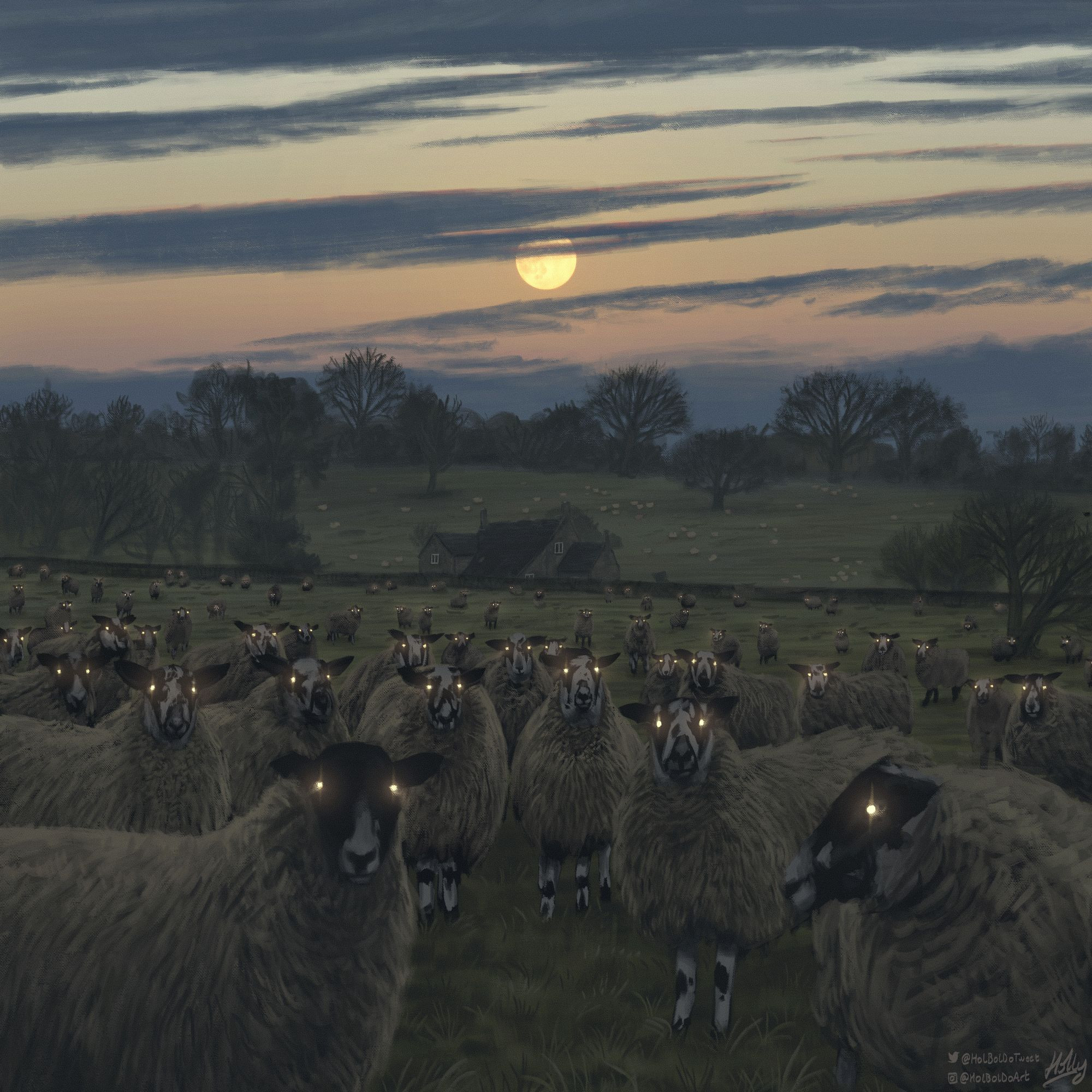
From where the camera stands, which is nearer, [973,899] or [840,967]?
[973,899]

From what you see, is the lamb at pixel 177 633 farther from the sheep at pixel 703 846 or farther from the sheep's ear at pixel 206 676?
the sheep at pixel 703 846

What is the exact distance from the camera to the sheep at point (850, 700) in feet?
57.0

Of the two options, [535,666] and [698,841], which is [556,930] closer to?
[698,841]

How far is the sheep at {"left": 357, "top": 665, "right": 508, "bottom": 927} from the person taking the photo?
10297mm

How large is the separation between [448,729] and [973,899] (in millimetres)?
6119

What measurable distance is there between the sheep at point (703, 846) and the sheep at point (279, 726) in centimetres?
358

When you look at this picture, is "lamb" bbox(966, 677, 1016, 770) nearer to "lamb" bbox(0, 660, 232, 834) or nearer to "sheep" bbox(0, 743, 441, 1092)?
"lamb" bbox(0, 660, 232, 834)

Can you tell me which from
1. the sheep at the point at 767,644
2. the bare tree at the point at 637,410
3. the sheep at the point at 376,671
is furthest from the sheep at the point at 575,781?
the bare tree at the point at 637,410

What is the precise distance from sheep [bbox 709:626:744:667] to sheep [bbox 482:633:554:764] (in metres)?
15.4

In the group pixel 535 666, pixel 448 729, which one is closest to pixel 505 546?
pixel 535 666

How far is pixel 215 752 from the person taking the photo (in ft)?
30.4

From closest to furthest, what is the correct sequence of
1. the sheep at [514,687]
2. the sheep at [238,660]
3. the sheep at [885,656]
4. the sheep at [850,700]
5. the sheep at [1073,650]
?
the sheep at [514,687], the sheep at [238,660], the sheep at [850,700], the sheep at [885,656], the sheep at [1073,650]
